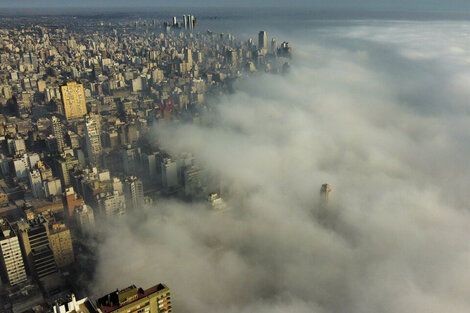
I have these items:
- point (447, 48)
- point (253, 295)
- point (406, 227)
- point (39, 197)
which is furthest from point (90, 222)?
point (447, 48)

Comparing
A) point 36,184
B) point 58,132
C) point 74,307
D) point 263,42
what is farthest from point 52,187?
point 263,42

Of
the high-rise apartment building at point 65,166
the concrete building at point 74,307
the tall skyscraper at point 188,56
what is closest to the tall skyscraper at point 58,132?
the high-rise apartment building at point 65,166

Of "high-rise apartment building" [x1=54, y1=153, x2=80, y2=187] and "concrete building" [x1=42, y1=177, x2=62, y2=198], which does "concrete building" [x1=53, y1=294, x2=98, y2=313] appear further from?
"high-rise apartment building" [x1=54, y1=153, x2=80, y2=187]

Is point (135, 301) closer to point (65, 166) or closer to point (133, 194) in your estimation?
point (133, 194)

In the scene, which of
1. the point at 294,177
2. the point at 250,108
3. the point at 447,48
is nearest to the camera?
the point at 294,177

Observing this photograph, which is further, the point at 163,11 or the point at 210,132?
the point at 163,11

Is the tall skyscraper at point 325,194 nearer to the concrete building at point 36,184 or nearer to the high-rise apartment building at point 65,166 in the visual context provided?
the high-rise apartment building at point 65,166

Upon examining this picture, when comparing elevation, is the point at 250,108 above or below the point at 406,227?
above

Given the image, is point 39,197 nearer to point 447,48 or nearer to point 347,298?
point 347,298
